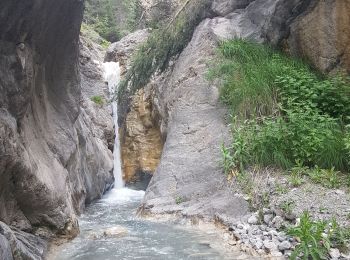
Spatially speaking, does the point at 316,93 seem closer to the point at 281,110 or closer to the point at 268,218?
the point at 281,110

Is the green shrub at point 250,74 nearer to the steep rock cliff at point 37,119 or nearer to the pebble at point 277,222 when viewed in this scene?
the pebble at point 277,222

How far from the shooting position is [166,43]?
1459cm

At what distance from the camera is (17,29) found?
648 centimetres

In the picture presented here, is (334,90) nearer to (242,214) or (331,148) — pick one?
(331,148)

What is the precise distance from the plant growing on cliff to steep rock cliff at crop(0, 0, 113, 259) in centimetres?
453

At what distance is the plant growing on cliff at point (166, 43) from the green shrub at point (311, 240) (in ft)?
31.5

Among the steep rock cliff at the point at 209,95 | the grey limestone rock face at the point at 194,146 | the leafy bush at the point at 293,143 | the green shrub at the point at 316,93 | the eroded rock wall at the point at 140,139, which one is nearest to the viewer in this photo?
the leafy bush at the point at 293,143

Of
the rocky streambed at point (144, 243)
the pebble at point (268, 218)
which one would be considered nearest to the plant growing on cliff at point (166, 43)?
the rocky streambed at point (144, 243)

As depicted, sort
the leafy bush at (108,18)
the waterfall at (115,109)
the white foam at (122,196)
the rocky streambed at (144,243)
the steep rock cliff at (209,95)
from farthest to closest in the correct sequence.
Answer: the leafy bush at (108,18) → the waterfall at (115,109) → the white foam at (122,196) → the steep rock cliff at (209,95) → the rocky streambed at (144,243)

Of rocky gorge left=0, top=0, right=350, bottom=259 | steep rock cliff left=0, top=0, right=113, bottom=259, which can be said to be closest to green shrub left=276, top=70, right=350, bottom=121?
rocky gorge left=0, top=0, right=350, bottom=259

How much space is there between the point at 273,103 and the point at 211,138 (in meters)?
1.57

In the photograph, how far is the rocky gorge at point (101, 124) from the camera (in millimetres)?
6324

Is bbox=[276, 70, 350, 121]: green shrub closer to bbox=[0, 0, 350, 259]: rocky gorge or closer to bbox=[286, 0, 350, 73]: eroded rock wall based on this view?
bbox=[286, 0, 350, 73]: eroded rock wall

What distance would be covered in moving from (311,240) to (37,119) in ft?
16.7
